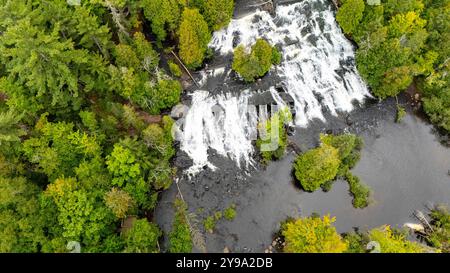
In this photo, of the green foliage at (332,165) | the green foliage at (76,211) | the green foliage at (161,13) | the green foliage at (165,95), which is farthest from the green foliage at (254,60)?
the green foliage at (76,211)

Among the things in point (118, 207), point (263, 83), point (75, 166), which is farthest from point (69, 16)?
point (263, 83)

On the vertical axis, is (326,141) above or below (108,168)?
above

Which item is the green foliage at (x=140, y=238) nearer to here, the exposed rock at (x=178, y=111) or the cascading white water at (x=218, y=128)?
the cascading white water at (x=218, y=128)

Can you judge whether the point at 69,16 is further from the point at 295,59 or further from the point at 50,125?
the point at 295,59

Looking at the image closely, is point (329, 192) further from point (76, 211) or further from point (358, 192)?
point (76, 211)

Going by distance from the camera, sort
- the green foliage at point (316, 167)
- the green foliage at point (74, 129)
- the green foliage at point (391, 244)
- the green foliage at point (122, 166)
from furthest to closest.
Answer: the green foliage at point (316, 167) < the green foliage at point (122, 166) < the green foliage at point (391, 244) < the green foliage at point (74, 129)

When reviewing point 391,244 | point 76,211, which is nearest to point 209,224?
point 76,211
